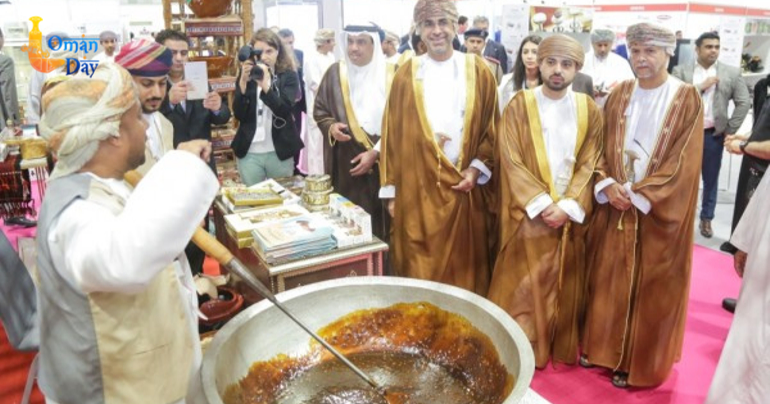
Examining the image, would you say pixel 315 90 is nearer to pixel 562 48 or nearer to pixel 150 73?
pixel 150 73

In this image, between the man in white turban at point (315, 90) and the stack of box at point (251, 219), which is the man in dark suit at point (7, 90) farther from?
the stack of box at point (251, 219)

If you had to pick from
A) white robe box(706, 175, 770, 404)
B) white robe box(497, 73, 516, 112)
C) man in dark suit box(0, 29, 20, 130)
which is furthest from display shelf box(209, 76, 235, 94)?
man in dark suit box(0, 29, 20, 130)

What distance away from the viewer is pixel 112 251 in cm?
110

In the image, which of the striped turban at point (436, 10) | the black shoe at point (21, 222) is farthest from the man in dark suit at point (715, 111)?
the black shoe at point (21, 222)

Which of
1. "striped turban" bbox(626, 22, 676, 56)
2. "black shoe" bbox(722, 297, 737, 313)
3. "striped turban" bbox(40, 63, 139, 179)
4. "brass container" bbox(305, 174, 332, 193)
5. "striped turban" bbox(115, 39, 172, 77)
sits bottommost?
"black shoe" bbox(722, 297, 737, 313)

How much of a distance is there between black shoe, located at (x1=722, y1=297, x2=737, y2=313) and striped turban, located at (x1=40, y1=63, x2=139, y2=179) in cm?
374

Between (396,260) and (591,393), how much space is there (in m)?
1.22

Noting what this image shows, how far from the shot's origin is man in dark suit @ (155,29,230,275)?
11.4 ft

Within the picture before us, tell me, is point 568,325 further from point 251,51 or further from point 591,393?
point 251,51

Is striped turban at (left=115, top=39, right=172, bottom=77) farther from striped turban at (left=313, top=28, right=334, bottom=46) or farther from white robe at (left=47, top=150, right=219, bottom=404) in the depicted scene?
striped turban at (left=313, top=28, right=334, bottom=46)

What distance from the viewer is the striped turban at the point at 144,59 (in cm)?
262

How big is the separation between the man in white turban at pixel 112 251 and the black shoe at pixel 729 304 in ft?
11.3

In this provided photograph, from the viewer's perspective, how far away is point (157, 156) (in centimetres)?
272

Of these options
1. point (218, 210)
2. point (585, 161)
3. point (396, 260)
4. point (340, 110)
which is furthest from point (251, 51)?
point (585, 161)
